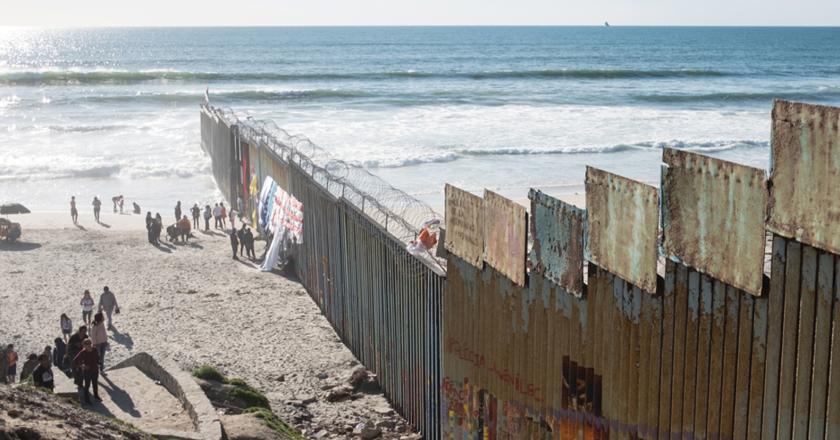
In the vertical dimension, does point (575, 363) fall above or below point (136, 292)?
above

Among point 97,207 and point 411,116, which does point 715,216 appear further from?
point 411,116

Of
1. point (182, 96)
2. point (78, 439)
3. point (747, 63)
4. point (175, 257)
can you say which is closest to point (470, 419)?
point (78, 439)

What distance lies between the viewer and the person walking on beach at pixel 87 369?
1070cm

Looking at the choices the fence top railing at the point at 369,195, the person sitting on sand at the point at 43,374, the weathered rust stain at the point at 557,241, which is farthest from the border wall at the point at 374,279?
the person sitting on sand at the point at 43,374

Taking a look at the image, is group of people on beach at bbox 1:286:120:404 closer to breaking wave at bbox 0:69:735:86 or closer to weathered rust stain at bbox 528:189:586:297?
weathered rust stain at bbox 528:189:586:297

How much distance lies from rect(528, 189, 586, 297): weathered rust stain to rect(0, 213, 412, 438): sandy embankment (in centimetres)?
421

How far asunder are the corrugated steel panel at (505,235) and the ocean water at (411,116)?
1930 cm

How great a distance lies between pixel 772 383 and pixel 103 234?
2070 centimetres

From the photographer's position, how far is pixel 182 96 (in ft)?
206

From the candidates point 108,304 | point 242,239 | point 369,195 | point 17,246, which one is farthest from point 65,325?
point 17,246

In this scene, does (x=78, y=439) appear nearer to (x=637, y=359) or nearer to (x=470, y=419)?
(x=470, y=419)

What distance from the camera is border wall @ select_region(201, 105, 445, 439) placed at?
10.3 meters

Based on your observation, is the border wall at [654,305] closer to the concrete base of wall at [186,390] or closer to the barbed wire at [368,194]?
the barbed wire at [368,194]

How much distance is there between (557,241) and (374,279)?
530 cm
